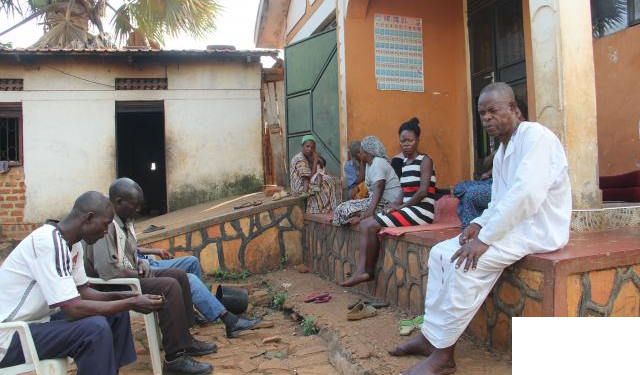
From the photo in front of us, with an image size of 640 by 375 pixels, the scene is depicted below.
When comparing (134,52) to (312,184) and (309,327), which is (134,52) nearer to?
(312,184)

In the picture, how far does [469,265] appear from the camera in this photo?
263 cm

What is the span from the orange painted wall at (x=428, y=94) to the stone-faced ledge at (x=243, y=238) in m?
1.39

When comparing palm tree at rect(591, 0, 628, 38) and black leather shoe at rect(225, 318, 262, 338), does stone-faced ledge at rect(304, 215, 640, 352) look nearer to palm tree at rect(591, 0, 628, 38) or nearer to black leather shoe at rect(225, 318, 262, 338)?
black leather shoe at rect(225, 318, 262, 338)

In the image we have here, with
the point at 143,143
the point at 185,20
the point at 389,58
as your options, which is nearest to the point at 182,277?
the point at 389,58

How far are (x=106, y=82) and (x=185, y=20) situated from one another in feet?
6.36

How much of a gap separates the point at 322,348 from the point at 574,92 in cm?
254

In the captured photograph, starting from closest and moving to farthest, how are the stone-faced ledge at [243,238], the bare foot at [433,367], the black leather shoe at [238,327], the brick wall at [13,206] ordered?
the bare foot at [433,367]
the black leather shoe at [238,327]
the stone-faced ledge at [243,238]
the brick wall at [13,206]

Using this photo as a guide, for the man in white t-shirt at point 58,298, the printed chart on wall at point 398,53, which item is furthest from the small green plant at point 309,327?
the printed chart on wall at point 398,53

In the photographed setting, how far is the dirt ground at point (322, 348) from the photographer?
3.06 m

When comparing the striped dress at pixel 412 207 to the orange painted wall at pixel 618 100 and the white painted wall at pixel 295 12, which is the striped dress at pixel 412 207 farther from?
the white painted wall at pixel 295 12

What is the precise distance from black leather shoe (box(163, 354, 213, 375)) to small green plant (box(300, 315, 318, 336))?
0.97 m

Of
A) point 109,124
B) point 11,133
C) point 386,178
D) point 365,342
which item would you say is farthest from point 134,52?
point 365,342

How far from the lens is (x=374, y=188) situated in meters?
4.88

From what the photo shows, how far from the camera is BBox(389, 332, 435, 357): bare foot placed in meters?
3.05
